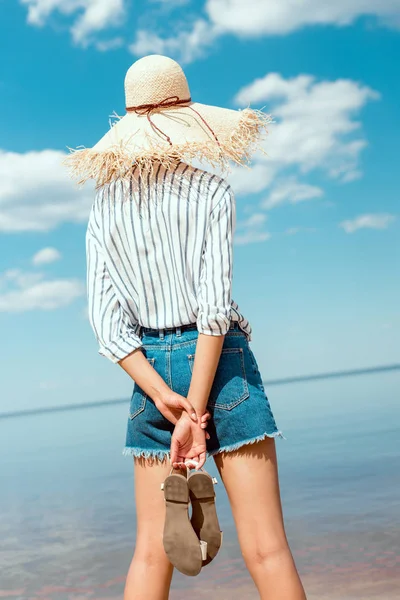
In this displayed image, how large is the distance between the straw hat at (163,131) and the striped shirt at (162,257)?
Result: 0.19 feet

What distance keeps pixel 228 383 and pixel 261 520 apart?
0.41m

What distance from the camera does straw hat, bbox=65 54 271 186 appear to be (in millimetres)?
2309

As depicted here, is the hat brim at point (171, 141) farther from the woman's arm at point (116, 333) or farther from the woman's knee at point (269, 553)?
the woman's knee at point (269, 553)

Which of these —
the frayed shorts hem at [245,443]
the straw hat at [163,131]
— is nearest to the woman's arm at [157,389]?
the frayed shorts hem at [245,443]

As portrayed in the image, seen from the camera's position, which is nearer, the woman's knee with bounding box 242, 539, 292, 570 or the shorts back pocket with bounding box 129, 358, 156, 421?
the woman's knee with bounding box 242, 539, 292, 570

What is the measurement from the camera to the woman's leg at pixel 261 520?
2.19 metres

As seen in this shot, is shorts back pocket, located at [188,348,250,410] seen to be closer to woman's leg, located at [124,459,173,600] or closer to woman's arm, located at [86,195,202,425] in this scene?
woman's arm, located at [86,195,202,425]

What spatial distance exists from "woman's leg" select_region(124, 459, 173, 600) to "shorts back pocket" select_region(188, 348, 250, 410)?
0.85 feet

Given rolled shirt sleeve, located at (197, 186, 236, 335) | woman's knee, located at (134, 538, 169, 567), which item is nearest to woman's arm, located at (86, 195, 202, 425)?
rolled shirt sleeve, located at (197, 186, 236, 335)

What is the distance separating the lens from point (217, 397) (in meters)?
2.25

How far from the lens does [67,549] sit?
5988mm

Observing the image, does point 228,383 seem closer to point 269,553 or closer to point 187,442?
point 187,442

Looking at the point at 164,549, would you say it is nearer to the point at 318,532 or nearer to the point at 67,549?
the point at 318,532

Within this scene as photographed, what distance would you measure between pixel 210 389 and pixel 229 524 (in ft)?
14.4
